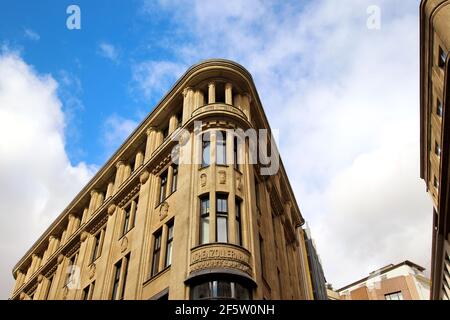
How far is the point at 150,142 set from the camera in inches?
1018

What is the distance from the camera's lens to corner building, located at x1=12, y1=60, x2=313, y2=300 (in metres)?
16.1

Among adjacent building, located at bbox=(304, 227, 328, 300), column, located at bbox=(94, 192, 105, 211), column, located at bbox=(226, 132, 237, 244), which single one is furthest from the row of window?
adjacent building, located at bbox=(304, 227, 328, 300)

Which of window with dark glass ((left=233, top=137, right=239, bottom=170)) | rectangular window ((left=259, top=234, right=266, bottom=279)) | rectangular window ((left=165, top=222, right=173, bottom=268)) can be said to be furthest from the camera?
window with dark glass ((left=233, top=137, right=239, bottom=170))

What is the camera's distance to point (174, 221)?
18562 mm

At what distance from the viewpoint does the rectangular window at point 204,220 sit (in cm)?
1680

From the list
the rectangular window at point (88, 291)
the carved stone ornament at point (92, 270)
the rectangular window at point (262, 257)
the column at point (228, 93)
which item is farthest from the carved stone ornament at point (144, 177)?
the rectangular window at point (262, 257)

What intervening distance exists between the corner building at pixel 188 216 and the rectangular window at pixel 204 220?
52mm

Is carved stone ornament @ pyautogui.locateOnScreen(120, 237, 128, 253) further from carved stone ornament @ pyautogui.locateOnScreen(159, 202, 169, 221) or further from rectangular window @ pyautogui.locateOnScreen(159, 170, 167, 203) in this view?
carved stone ornament @ pyautogui.locateOnScreen(159, 202, 169, 221)

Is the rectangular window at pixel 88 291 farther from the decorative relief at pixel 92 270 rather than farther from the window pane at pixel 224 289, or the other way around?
the window pane at pixel 224 289

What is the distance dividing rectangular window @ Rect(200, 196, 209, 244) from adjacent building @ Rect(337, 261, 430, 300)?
160 ft

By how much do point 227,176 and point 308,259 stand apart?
2048cm

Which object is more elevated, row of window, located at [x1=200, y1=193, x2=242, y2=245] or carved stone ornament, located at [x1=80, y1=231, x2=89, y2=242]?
carved stone ornament, located at [x1=80, y1=231, x2=89, y2=242]

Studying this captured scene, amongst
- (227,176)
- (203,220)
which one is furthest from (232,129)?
(203,220)
